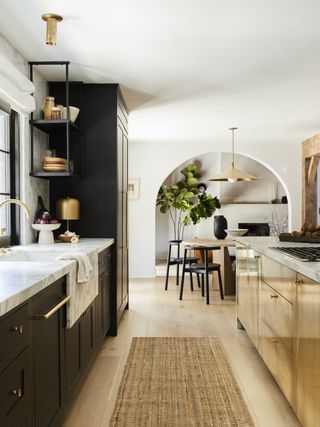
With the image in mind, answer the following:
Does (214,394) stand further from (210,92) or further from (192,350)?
(210,92)

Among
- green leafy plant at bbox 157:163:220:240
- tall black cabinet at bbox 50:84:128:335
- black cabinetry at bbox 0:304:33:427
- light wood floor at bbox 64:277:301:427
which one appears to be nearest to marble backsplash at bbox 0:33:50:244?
tall black cabinet at bbox 50:84:128:335

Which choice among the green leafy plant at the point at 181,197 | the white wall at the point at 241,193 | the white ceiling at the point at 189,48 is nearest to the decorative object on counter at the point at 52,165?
the white ceiling at the point at 189,48

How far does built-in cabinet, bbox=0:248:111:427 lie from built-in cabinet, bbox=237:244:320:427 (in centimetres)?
114

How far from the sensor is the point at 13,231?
3512 mm

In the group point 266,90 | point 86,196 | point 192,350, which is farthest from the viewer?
point 266,90

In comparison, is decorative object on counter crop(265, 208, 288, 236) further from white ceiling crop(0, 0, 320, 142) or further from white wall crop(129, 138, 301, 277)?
white ceiling crop(0, 0, 320, 142)

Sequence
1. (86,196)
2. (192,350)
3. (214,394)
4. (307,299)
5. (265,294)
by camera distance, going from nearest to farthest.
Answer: (307,299) < (214,394) < (265,294) < (192,350) < (86,196)

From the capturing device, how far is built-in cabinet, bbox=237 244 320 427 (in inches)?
77.6

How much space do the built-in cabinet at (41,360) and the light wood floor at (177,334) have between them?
183 mm

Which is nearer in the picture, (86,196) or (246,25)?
(246,25)

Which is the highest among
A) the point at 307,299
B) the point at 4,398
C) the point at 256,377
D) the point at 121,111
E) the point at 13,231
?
the point at 121,111

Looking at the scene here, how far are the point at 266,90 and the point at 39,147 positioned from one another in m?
2.31

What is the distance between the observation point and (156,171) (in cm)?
773

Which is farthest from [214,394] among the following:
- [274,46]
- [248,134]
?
[248,134]
